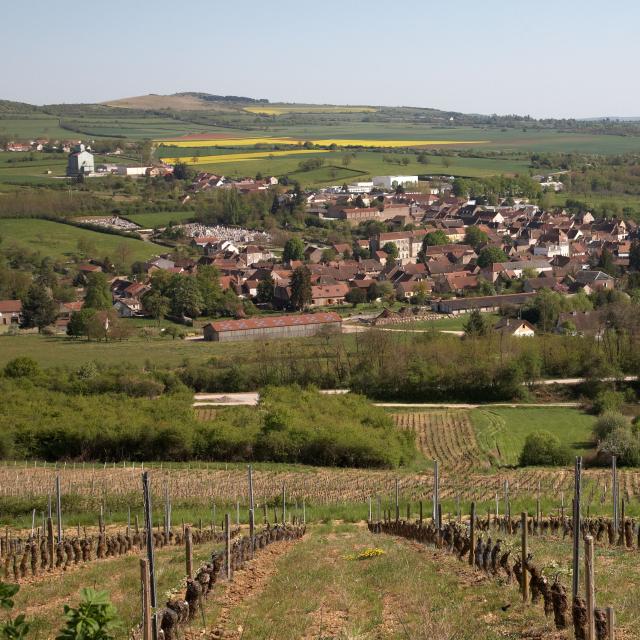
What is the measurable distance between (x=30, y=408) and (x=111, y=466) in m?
5.16

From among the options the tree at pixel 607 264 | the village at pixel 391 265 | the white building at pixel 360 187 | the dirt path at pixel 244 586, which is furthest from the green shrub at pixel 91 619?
the white building at pixel 360 187

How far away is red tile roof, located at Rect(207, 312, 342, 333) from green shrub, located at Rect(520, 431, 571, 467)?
2145 centimetres

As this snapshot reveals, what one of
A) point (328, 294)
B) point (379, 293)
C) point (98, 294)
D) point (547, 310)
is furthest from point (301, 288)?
point (547, 310)

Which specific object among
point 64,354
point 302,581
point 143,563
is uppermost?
point 143,563

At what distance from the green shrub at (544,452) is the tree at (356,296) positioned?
29.0 m

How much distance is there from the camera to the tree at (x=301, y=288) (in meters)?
52.1

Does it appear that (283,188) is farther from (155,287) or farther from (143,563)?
(143,563)

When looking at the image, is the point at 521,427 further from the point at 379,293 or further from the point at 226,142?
the point at 226,142

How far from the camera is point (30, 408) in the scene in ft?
96.3

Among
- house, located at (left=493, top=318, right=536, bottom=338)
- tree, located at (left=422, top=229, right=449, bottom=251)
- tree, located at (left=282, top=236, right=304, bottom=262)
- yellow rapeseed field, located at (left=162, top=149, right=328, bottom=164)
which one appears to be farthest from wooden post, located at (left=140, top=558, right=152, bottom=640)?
yellow rapeseed field, located at (left=162, top=149, right=328, bottom=164)

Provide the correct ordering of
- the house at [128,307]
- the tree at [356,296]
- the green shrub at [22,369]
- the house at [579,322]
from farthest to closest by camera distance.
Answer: the tree at [356,296] → the house at [128,307] → the house at [579,322] → the green shrub at [22,369]

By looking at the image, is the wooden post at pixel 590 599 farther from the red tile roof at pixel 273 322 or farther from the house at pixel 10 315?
the house at pixel 10 315

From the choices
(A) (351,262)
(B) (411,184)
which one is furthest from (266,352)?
(B) (411,184)

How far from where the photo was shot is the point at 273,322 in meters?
46.3
